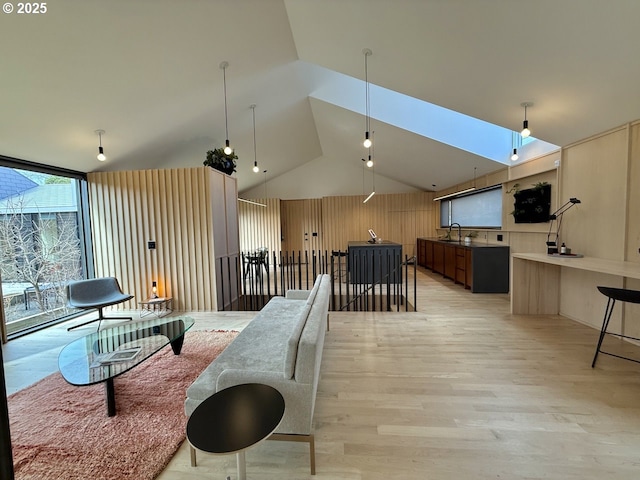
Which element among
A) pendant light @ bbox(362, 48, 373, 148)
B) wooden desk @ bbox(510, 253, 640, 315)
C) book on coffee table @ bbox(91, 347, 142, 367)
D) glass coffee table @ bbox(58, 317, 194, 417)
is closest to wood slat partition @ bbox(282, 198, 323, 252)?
pendant light @ bbox(362, 48, 373, 148)

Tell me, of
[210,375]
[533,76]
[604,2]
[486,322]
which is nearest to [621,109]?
[533,76]

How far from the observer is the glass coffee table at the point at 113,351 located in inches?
85.0

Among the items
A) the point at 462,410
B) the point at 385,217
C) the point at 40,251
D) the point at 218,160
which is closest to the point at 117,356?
the point at 462,410

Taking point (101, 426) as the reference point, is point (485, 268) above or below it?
above

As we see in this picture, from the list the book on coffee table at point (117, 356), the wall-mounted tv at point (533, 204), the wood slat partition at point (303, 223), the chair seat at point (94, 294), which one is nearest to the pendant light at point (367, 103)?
the wall-mounted tv at point (533, 204)

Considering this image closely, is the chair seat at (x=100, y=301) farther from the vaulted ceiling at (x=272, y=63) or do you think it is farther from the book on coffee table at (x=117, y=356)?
the vaulted ceiling at (x=272, y=63)

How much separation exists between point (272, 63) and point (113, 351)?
4.03 meters

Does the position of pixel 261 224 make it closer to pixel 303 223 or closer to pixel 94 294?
pixel 303 223

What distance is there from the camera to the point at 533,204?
486 cm

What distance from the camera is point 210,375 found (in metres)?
2.01

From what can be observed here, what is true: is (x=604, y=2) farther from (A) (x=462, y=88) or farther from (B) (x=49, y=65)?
(B) (x=49, y=65)

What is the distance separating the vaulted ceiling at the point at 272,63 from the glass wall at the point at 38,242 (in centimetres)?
38

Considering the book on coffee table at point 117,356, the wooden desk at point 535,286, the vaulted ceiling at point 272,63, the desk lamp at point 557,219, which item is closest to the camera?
the book on coffee table at point 117,356

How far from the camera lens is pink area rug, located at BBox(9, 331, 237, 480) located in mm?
1792
